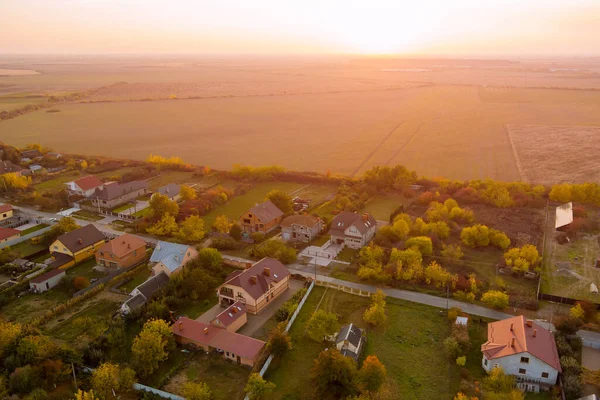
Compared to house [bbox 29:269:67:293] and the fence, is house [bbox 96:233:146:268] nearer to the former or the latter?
house [bbox 29:269:67:293]

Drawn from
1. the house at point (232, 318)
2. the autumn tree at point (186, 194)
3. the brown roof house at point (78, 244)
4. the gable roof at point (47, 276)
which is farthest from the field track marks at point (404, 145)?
the gable roof at point (47, 276)

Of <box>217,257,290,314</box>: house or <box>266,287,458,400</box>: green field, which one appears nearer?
<box>266,287,458,400</box>: green field

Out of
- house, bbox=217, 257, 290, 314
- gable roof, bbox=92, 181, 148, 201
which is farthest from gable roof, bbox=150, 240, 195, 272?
gable roof, bbox=92, 181, 148, 201

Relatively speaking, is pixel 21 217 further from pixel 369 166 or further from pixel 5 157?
pixel 369 166

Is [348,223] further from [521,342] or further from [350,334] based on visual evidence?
[521,342]

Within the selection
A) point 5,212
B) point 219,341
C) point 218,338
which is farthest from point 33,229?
point 219,341

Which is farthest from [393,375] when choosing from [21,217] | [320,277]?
[21,217]
